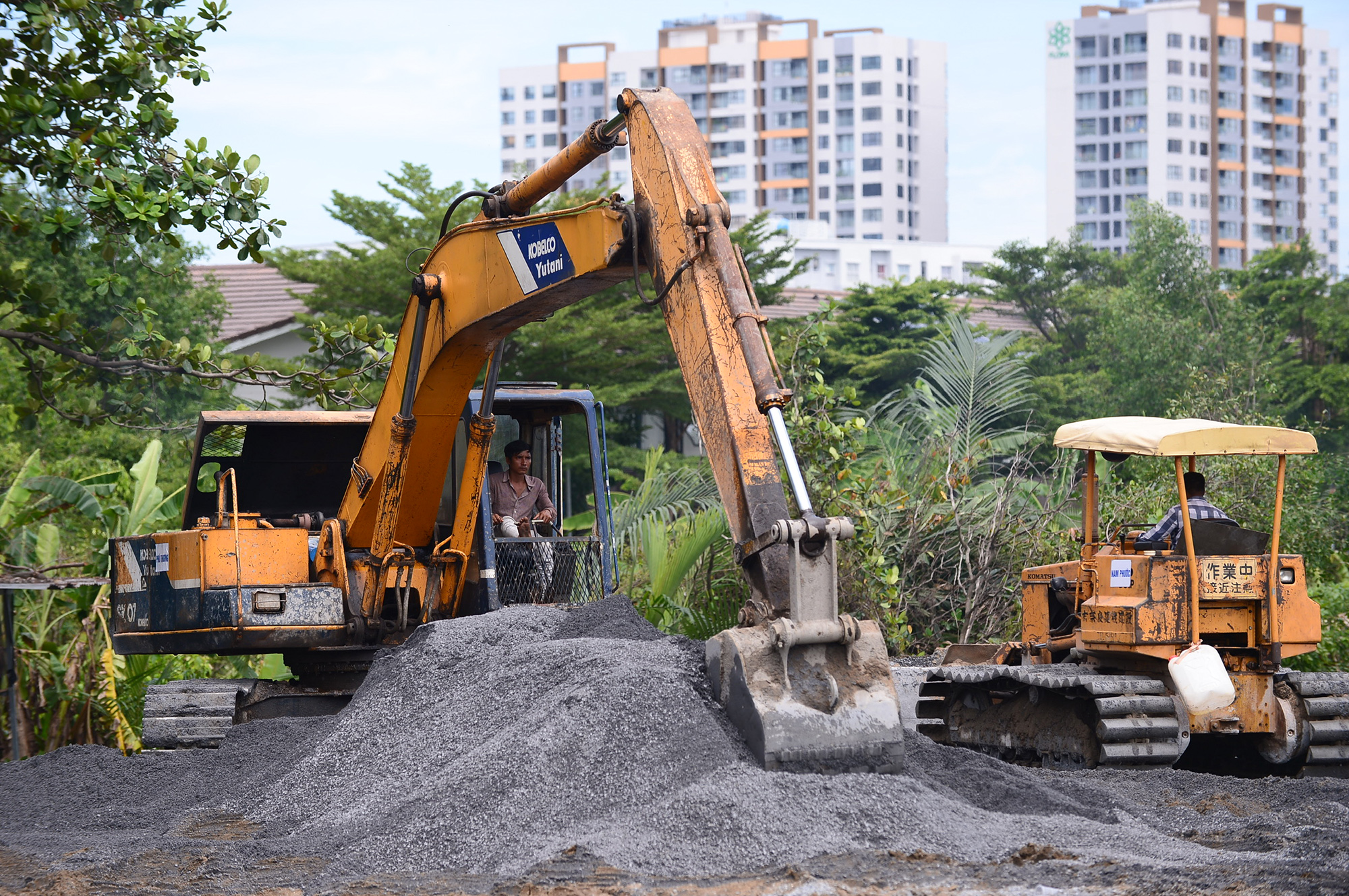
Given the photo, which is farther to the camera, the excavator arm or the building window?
the building window

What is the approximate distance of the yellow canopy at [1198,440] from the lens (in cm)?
735

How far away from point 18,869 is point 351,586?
2.84 meters

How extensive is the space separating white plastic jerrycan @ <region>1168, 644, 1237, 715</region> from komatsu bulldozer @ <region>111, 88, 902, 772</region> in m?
2.78

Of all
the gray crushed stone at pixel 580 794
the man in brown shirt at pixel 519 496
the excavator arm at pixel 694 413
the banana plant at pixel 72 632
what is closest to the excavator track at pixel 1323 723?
the gray crushed stone at pixel 580 794

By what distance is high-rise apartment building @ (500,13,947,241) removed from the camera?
91.7 meters

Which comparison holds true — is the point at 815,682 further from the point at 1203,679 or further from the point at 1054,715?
the point at 1054,715

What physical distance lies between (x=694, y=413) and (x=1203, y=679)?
3419 millimetres

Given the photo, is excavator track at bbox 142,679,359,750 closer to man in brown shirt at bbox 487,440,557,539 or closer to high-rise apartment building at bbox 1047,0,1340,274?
man in brown shirt at bbox 487,440,557,539

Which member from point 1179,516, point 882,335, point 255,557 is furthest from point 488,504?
point 882,335

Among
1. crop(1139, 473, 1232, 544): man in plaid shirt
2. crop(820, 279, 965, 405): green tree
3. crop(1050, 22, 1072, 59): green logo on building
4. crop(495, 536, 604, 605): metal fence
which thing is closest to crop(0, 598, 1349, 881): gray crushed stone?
crop(495, 536, 604, 605): metal fence

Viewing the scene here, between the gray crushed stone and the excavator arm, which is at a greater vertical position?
the excavator arm

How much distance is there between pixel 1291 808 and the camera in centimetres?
611

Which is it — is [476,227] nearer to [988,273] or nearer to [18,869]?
[18,869]

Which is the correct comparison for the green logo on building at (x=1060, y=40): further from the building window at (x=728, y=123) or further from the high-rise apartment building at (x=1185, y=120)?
the building window at (x=728, y=123)
